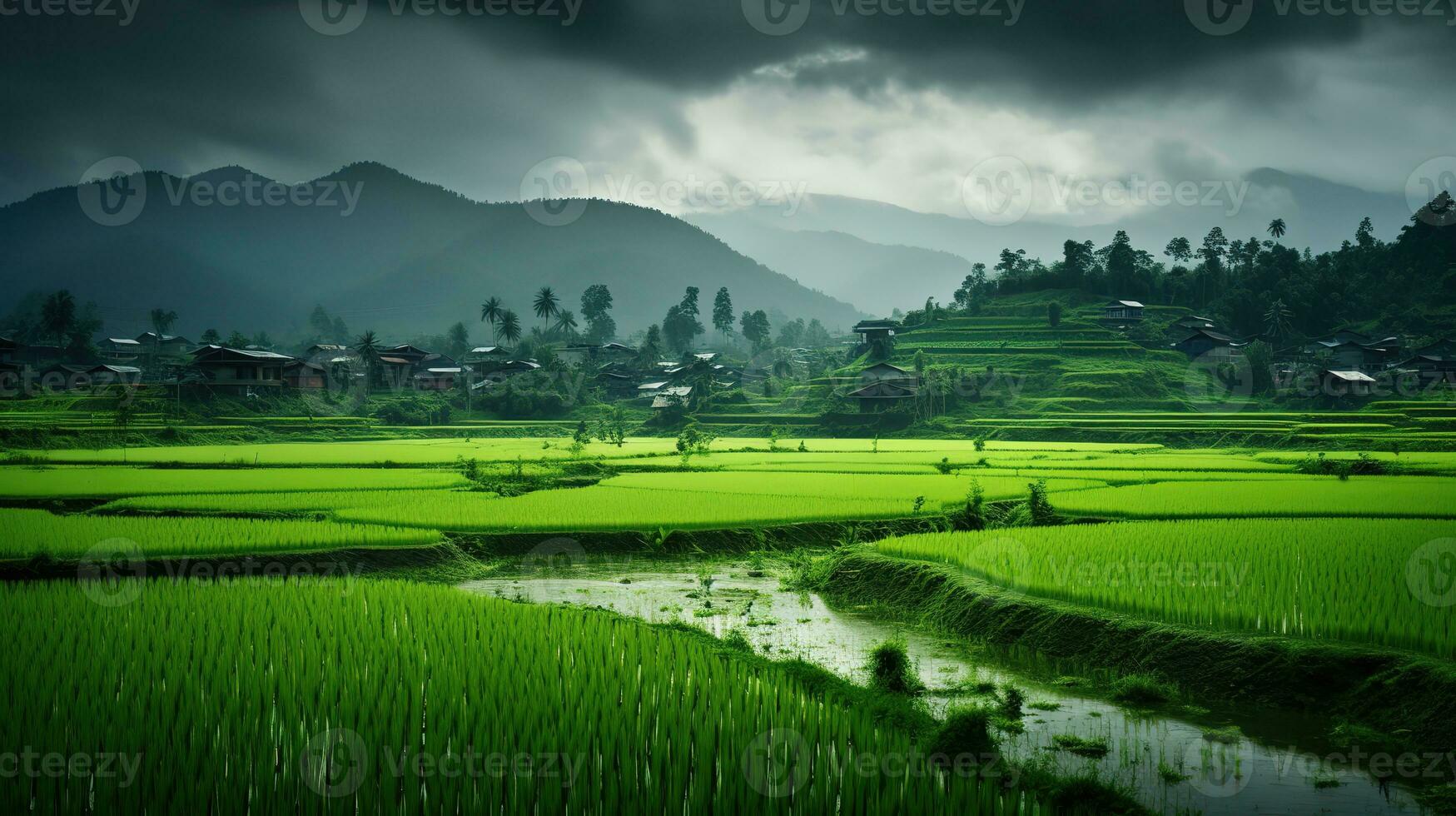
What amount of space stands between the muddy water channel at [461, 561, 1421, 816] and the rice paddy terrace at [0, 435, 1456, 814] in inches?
7.1

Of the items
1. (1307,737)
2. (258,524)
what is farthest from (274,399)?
(1307,737)

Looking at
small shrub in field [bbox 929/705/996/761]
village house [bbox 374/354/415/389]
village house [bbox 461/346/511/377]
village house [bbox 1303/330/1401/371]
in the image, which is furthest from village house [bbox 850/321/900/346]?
small shrub in field [bbox 929/705/996/761]

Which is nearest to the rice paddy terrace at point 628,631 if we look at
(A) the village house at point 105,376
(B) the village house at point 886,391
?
(B) the village house at point 886,391

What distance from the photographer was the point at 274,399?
161 feet

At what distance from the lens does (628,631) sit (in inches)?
316

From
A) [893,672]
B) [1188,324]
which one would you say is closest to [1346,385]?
[1188,324]

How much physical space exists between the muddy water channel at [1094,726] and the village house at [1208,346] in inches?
2384

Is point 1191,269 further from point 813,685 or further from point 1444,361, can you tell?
point 813,685

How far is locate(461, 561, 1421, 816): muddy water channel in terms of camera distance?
547 cm

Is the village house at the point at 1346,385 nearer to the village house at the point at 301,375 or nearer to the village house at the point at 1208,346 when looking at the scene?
the village house at the point at 1208,346

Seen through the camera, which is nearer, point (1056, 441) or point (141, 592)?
point (141, 592)

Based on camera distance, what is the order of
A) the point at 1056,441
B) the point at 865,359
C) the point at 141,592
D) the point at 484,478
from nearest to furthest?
the point at 141,592 < the point at 484,478 < the point at 1056,441 < the point at 865,359

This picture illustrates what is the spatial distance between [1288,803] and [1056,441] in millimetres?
38416

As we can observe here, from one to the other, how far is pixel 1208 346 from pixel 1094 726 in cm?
6489
